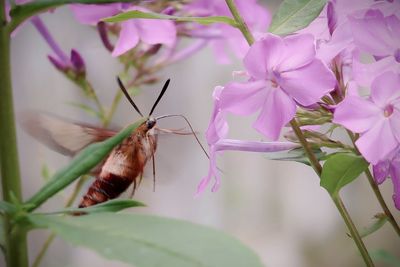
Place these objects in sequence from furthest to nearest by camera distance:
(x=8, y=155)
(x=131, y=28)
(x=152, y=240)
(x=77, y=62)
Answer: (x=77, y=62) < (x=131, y=28) < (x=8, y=155) < (x=152, y=240)

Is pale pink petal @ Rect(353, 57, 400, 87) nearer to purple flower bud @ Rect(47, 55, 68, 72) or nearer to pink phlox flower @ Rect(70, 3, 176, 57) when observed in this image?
pink phlox flower @ Rect(70, 3, 176, 57)

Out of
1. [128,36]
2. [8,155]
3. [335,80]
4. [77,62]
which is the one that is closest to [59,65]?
[77,62]

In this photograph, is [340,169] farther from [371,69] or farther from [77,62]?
[77,62]

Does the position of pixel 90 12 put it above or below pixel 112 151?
above

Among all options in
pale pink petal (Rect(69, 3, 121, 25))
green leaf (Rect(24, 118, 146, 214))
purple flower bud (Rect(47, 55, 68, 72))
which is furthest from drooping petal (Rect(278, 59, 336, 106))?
purple flower bud (Rect(47, 55, 68, 72))

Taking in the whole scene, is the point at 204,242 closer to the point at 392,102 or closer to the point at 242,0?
the point at 392,102

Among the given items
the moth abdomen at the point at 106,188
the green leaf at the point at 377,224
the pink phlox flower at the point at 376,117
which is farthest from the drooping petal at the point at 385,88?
the moth abdomen at the point at 106,188

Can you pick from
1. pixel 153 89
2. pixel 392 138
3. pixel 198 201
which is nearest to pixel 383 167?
pixel 392 138
